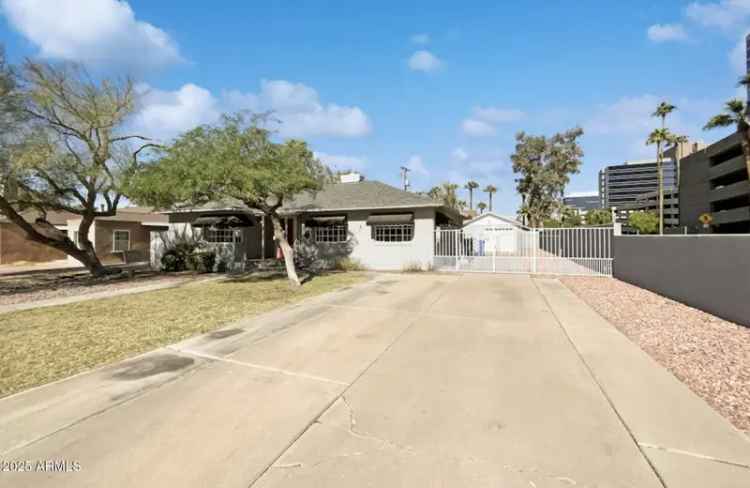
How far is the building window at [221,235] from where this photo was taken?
17953 millimetres

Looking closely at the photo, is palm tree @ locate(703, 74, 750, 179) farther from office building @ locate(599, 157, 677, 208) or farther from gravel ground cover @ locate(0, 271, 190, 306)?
office building @ locate(599, 157, 677, 208)

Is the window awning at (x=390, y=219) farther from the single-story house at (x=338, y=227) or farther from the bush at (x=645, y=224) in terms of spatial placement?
the bush at (x=645, y=224)

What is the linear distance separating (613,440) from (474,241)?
50.8 ft

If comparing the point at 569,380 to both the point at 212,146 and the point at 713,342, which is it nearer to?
the point at 713,342

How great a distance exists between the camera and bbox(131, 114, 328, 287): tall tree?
31.7 feet

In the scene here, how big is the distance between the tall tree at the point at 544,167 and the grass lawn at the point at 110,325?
2802 centimetres

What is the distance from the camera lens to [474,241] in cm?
1798

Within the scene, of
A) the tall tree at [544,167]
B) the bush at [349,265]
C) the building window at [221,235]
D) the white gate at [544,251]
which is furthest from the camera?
the tall tree at [544,167]

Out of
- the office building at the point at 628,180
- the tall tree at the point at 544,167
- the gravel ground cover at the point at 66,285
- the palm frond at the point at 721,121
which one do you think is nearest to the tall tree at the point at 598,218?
the tall tree at the point at 544,167

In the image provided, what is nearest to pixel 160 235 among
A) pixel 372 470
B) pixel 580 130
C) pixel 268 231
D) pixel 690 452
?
pixel 268 231

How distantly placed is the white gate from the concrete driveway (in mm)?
9888

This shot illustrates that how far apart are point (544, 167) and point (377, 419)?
34.3m

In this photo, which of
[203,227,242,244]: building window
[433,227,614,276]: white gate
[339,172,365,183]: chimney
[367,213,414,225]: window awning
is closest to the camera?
[433,227,614,276]: white gate

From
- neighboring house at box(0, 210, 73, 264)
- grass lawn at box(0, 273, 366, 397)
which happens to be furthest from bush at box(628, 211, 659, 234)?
neighboring house at box(0, 210, 73, 264)
